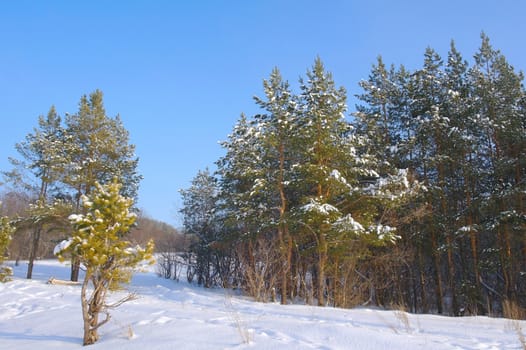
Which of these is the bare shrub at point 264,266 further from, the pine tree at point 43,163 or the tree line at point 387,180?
the pine tree at point 43,163

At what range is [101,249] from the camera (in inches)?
Result: 229

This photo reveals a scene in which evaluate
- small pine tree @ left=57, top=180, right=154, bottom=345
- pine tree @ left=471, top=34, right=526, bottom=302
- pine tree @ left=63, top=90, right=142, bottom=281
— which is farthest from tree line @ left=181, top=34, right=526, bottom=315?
small pine tree @ left=57, top=180, right=154, bottom=345

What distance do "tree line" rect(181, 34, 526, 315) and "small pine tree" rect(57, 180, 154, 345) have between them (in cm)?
760

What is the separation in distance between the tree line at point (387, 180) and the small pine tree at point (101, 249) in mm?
7600

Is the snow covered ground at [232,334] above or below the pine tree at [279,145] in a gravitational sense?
below

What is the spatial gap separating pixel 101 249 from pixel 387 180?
1056 cm

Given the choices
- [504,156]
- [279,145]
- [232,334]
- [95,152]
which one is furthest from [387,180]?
[95,152]

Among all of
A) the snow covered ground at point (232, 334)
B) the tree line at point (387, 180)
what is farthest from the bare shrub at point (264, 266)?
the snow covered ground at point (232, 334)

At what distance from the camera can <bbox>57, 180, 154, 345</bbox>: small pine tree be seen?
5.78 m

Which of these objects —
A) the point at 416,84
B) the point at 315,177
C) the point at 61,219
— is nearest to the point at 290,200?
the point at 315,177

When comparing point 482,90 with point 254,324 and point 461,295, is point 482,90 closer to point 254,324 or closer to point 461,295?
point 461,295

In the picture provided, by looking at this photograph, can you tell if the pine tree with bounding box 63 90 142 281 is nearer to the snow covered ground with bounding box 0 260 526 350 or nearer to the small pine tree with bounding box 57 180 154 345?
the snow covered ground with bounding box 0 260 526 350

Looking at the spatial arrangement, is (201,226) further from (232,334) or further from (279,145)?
(232,334)

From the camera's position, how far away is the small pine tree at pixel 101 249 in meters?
5.78
